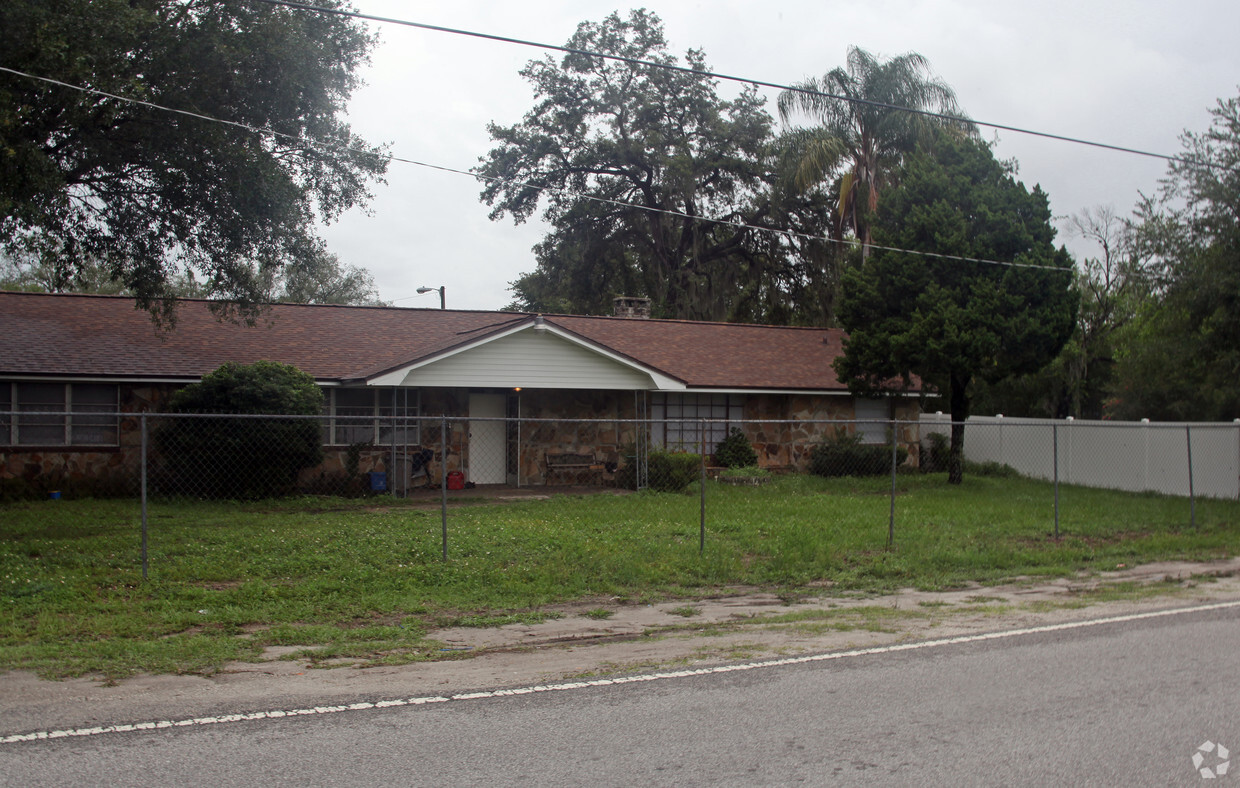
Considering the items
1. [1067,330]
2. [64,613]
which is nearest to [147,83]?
[64,613]

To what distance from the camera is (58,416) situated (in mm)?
18562

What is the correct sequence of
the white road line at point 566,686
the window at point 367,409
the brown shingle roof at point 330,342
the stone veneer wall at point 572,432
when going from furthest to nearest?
the stone veneer wall at point 572,432 → the window at point 367,409 → the brown shingle roof at point 330,342 → the white road line at point 566,686

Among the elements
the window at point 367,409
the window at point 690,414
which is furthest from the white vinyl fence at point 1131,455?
the window at point 367,409

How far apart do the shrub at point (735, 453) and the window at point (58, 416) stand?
13004mm

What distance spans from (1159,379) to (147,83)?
92.9 feet

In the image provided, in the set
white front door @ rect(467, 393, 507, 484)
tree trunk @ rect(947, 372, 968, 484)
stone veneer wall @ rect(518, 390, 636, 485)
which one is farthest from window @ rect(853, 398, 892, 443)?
white front door @ rect(467, 393, 507, 484)

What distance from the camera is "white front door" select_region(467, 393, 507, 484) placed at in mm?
21750

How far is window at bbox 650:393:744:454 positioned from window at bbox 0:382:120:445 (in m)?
11.8

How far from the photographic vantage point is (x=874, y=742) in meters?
5.41

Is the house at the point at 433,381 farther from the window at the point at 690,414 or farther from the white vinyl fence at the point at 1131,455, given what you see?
the white vinyl fence at the point at 1131,455

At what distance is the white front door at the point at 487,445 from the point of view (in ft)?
71.4

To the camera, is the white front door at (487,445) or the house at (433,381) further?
the white front door at (487,445)

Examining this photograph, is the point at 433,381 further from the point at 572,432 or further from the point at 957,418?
the point at 957,418

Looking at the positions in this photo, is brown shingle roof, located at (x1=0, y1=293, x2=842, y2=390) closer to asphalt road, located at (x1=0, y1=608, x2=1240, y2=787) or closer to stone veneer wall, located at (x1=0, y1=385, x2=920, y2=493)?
stone veneer wall, located at (x1=0, y1=385, x2=920, y2=493)
